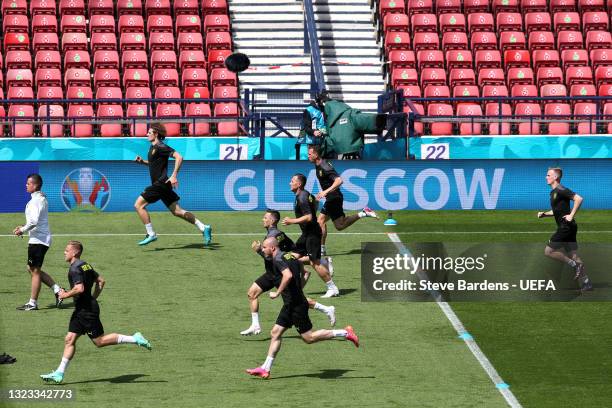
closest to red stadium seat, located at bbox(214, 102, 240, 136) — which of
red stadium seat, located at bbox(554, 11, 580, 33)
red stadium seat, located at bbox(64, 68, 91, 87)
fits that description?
red stadium seat, located at bbox(64, 68, 91, 87)

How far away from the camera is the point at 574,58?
36.7 m

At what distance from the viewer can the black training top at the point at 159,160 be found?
23.8 metres

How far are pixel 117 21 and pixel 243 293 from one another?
17.9 metres

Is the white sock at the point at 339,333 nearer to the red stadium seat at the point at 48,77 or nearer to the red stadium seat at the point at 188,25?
the red stadium seat at the point at 48,77

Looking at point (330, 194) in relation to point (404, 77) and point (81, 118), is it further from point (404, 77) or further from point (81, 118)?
point (404, 77)

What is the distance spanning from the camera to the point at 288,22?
3847 cm

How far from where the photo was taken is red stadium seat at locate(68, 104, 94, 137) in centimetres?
3270

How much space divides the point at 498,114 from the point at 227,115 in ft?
23.2

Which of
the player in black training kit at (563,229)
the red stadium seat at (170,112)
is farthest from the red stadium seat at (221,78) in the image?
the player in black training kit at (563,229)

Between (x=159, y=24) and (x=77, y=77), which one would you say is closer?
(x=77, y=77)

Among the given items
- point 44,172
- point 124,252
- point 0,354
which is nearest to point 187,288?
point 124,252

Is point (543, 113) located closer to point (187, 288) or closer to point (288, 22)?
point (288, 22)

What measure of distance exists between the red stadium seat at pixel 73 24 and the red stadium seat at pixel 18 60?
153cm

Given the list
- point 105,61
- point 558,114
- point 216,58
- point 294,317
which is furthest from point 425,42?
point 294,317
